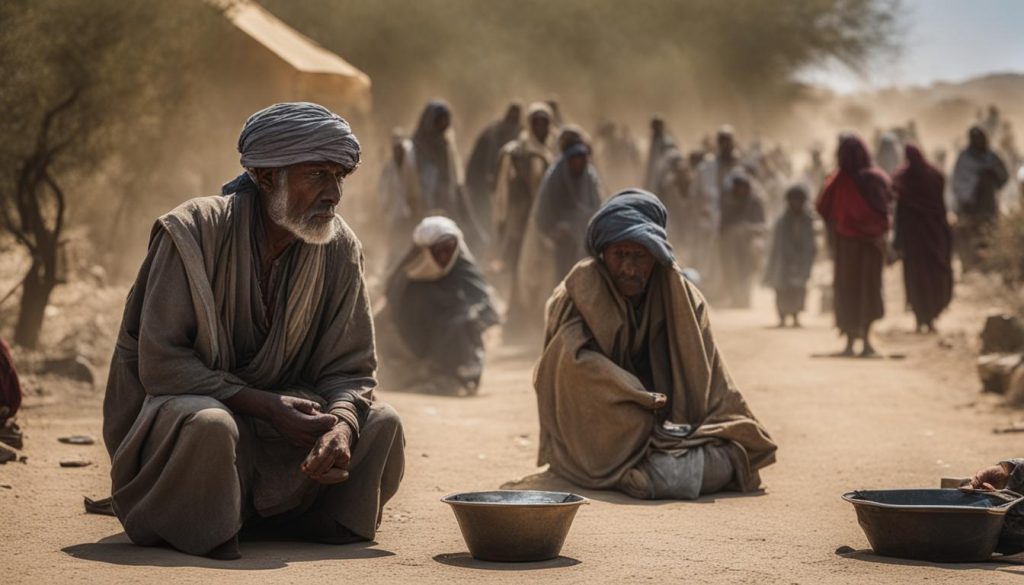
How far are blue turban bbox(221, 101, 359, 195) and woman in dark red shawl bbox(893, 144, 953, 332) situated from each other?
42.2ft

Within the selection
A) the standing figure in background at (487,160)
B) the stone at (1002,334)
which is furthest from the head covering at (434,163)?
the stone at (1002,334)

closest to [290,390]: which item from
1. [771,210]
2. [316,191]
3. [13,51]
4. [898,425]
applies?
[316,191]

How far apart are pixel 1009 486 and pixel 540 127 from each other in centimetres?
1230

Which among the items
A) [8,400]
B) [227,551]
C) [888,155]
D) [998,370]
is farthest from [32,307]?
[888,155]

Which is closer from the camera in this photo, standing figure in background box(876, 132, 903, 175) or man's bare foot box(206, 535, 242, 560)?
man's bare foot box(206, 535, 242, 560)

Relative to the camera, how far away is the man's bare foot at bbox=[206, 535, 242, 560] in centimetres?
559

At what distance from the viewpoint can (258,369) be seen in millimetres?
6016

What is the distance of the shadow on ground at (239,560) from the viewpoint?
17.9ft

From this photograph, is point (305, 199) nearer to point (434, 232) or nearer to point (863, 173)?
point (434, 232)

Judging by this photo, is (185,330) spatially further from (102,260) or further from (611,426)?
(102,260)

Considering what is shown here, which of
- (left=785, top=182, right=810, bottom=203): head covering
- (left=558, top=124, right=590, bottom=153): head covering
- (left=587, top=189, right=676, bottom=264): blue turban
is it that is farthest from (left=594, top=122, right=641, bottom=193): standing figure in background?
(left=587, top=189, right=676, bottom=264): blue turban

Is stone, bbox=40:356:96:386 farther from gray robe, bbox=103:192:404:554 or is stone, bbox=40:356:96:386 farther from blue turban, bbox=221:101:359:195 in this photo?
blue turban, bbox=221:101:359:195

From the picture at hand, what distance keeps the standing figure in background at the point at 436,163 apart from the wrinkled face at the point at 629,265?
11.6m

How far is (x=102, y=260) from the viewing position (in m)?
21.6
